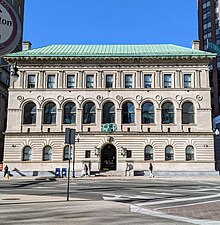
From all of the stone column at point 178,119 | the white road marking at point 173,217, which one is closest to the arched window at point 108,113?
the stone column at point 178,119

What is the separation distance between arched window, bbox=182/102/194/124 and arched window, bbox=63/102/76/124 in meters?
14.5

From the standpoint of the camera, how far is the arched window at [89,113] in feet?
141

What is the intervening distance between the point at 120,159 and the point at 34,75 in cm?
1629

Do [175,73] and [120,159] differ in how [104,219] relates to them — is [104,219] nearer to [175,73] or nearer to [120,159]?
[120,159]

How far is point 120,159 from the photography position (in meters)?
41.9

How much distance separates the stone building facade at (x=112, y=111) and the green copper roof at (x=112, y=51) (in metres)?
0.15

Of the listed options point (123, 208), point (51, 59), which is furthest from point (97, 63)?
point (123, 208)

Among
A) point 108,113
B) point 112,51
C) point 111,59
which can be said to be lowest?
point 108,113

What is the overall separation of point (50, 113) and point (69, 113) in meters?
2.55

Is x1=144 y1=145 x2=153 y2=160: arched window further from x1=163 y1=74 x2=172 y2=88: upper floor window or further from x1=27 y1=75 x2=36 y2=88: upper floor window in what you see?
x1=27 y1=75 x2=36 y2=88: upper floor window

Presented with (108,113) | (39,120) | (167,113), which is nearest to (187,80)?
(167,113)

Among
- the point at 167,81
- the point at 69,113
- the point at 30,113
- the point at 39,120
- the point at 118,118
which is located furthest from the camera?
the point at 167,81

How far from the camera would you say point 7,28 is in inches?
310

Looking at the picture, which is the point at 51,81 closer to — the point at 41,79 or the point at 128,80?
the point at 41,79
